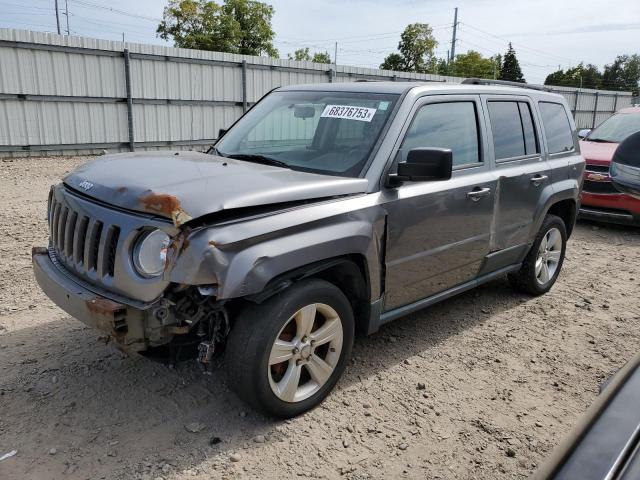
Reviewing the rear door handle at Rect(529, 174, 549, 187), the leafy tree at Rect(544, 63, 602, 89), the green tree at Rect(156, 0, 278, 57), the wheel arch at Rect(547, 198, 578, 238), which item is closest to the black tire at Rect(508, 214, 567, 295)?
the wheel arch at Rect(547, 198, 578, 238)

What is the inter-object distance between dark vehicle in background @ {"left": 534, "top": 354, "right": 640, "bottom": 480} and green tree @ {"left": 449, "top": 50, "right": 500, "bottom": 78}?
209 ft

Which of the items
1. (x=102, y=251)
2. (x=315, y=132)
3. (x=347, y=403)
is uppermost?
(x=315, y=132)

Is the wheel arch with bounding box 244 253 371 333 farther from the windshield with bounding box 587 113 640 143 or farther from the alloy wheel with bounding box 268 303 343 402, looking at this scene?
the windshield with bounding box 587 113 640 143

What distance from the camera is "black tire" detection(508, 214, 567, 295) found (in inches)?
199

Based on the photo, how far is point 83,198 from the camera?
309 cm

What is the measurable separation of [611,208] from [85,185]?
7492mm

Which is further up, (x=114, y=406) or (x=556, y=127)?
(x=556, y=127)

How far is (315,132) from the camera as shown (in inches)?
150

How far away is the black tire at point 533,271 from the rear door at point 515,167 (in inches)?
9.8

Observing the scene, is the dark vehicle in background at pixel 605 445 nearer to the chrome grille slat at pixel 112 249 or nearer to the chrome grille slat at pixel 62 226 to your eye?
the chrome grille slat at pixel 112 249

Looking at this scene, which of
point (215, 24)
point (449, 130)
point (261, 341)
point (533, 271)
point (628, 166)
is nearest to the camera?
point (628, 166)

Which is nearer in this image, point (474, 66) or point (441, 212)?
point (441, 212)

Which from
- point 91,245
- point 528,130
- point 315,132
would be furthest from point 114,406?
point 528,130

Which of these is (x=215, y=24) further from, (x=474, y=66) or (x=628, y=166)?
(x=628, y=166)
